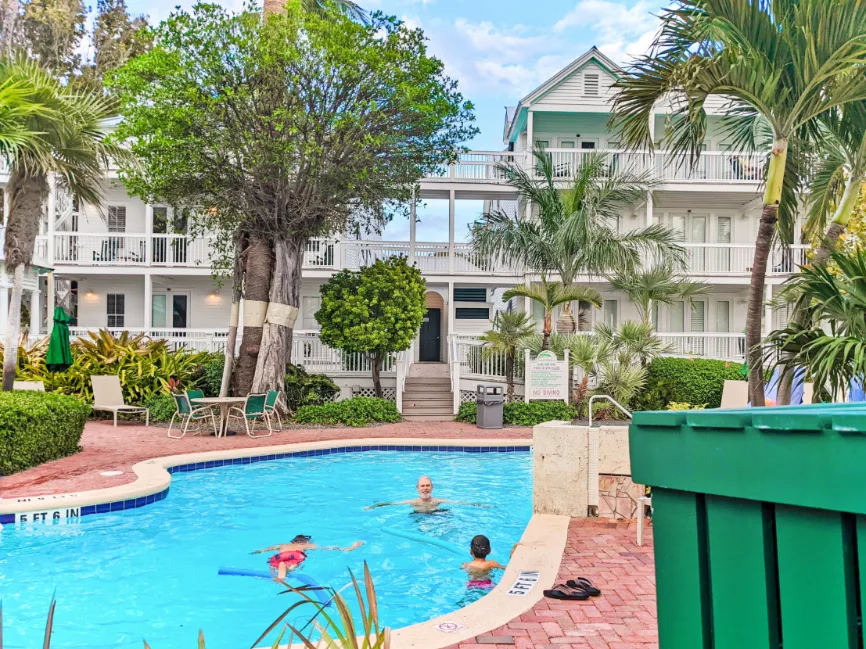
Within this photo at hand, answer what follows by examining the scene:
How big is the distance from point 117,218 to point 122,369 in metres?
9.23

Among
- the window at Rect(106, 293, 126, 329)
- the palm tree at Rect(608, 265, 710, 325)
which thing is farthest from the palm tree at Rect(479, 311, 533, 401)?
the window at Rect(106, 293, 126, 329)

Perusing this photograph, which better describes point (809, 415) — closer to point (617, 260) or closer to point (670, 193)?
point (617, 260)

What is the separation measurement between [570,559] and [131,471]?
6.58 m

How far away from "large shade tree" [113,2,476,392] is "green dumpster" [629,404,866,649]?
1262cm

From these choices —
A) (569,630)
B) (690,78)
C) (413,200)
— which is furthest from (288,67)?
(569,630)

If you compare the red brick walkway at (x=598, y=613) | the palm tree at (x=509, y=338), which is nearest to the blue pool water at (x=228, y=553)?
the red brick walkway at (x=598, y=613)

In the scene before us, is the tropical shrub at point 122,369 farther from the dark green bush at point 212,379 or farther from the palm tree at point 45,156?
the palm tree at point 45,156

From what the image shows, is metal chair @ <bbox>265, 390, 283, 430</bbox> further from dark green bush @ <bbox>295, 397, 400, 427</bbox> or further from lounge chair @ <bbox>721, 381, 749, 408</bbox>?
lounge chair @ <bbox>721, 381, 749, 408</bbox>

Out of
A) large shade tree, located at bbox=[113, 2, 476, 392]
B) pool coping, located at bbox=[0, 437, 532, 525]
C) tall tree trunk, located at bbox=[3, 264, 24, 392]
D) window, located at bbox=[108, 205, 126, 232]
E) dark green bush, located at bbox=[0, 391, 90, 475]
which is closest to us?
pool coping, located at bbox=[0, 437, 532, 525]

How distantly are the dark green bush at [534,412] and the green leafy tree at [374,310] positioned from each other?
2.86 meters

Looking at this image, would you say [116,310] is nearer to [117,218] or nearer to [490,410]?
[117,218]

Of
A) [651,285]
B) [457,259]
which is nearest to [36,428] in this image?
[457,259]

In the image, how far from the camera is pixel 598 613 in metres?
4.28

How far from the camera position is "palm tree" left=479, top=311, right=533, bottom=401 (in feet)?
53.5
